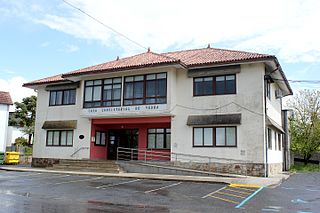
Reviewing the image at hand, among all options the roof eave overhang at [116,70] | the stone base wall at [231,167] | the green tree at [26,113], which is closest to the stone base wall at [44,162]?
the roof eave overhang at [116,70]

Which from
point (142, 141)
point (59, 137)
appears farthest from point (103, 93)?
point (59, 137)

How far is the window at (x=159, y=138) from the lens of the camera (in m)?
24.1

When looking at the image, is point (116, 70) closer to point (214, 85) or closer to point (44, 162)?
point (214, 85)

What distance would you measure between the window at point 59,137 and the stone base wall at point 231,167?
8.96 metres

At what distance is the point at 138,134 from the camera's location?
83.1 ft

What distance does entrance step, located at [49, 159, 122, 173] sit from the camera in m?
22.0

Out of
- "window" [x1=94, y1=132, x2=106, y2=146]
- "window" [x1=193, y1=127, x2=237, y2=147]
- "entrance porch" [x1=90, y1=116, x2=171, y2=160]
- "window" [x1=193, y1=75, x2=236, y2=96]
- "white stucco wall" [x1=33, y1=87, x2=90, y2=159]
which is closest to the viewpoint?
"window" [x1=193, y1=127, x2=237, y2=147]

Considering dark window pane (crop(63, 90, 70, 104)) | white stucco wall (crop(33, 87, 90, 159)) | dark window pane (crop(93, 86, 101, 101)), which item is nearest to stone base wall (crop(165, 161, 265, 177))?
dark window pane (crop(93, 86, 101, 101))

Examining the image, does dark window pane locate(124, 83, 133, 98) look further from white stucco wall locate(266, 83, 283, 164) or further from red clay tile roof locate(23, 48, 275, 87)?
white stucco wall locate(266, 83, 283, 164)

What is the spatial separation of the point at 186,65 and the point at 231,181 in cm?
805

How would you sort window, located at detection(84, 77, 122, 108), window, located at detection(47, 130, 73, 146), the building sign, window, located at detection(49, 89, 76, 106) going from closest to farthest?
the building sign < window, located at detection(84, 77, 122, 108) < window, located at detection(47, 130, 73, 146) < window, located at detection(49, 89, 76, 106)

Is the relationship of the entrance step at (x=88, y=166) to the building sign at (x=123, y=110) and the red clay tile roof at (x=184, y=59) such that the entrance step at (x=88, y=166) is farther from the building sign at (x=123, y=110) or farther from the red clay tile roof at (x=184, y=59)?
the red clay tile roof at (x=184, y=59)

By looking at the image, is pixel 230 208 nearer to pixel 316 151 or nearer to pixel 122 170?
pixel 122 170

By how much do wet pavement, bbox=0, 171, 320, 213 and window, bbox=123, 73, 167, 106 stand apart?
22.4 ft
